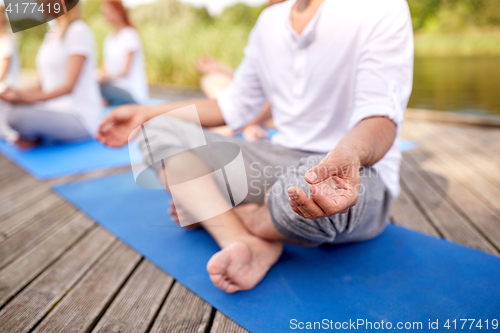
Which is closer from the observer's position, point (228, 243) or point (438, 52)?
point (228, 243)

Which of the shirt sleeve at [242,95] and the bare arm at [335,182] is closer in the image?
the bare arm at [335,182]

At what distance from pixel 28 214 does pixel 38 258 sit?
447 millimetres

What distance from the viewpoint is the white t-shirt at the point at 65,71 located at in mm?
2355

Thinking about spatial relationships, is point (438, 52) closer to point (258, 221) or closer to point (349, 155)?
point (258, 221)

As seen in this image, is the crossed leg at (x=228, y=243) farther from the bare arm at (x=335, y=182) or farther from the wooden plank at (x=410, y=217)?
the wooden plank at (x=410, y=217)

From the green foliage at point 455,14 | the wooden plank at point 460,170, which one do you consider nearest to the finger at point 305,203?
the wooden plank at point 460,170

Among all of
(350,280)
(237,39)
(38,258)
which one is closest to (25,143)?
(38,258)

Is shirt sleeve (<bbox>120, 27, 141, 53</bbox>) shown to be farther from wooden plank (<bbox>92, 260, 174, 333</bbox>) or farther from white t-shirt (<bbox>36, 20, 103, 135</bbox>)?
wooden plank (<bbox>92, 260, 174, 333</bbox>)

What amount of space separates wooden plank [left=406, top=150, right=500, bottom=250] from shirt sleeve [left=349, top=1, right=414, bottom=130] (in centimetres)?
64

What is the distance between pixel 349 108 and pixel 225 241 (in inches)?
21.4

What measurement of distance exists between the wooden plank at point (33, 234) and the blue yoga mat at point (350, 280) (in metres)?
0.24

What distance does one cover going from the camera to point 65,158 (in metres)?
2.26

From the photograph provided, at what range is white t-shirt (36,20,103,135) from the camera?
2355 mm

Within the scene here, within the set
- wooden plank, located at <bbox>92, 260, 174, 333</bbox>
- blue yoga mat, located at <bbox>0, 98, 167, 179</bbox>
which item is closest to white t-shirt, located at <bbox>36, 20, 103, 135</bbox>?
blue yoga mat, located at <bbox>0, 98, 167, 179</bbox>
